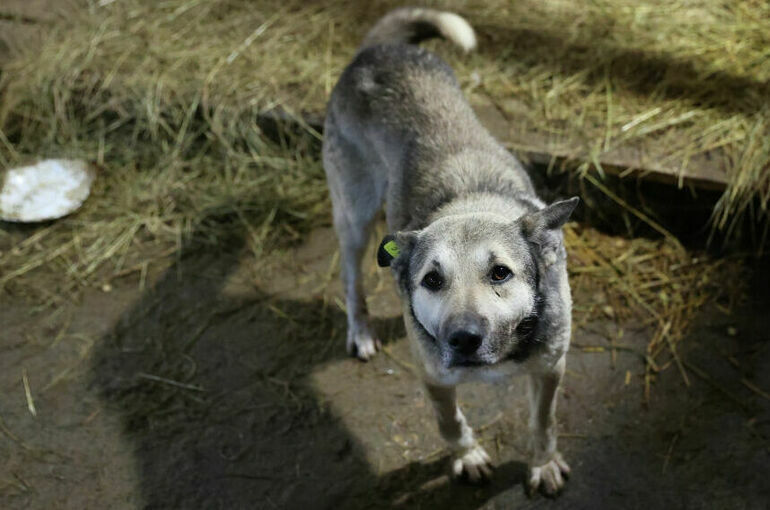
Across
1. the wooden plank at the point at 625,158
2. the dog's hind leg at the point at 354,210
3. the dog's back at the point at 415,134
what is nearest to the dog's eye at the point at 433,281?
the dog's back at the point at 415,134

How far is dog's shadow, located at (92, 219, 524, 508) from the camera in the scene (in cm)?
375

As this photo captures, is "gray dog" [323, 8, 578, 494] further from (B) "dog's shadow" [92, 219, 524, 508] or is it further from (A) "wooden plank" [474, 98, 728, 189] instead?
(A) "wooden plank" [474, 98, 728, 189]

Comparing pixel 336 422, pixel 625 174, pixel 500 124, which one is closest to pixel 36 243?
pixel 336 422

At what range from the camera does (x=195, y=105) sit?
5668mm

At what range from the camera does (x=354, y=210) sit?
4.18 metres

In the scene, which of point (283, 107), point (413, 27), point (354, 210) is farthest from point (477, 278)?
Result: point (283, 107)

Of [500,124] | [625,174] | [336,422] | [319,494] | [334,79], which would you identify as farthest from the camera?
[334,79]

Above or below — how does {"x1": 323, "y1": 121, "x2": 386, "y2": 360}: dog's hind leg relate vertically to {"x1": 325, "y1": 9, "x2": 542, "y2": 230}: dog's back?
below

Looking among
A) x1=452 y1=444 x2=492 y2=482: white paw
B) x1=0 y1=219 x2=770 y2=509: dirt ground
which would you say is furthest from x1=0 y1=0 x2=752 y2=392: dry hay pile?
x1=452 y1=444 x2=492 y2=482: white paw

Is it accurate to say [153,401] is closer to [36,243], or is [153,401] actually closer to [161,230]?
[161,230]

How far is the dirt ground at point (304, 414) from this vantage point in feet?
12.1

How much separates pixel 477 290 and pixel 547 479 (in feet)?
4.56

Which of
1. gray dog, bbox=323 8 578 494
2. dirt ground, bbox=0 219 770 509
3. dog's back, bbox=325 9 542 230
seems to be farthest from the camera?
dirt ground, bbox=0 219 770 509

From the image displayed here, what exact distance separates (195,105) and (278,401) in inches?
104
